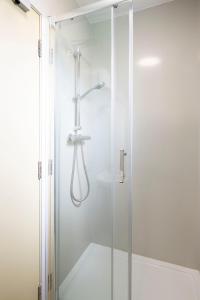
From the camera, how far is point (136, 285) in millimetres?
1629

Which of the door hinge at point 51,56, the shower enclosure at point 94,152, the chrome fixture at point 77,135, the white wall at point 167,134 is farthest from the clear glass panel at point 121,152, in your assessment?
the white wall at point 167,134

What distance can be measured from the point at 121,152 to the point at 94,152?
235 mm

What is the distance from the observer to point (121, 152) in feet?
4.39

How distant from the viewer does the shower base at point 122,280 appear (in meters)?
1.32

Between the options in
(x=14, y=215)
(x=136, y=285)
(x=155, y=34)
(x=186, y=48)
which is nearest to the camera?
(x=14, y=215)

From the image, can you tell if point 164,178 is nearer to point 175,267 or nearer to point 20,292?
point 175,267

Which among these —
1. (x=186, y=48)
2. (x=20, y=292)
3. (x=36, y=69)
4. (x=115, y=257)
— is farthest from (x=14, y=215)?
(x=186, y=48)

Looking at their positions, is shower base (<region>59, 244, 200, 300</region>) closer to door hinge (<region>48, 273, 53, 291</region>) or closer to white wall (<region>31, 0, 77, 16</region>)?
door hinge (<region>48, 273, 53, 291</region>)

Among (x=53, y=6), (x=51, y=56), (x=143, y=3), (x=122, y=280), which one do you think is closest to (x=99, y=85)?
(x=51, y=56)

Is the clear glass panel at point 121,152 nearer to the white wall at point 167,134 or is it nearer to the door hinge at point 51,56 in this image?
the door hinge at point 51,56

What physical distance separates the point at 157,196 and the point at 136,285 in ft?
2.72

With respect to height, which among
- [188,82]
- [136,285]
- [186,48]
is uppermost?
[186,48]

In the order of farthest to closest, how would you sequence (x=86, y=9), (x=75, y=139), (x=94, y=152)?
(x=75, y=139) < (x=94, y=152) < (x=86, y=9)

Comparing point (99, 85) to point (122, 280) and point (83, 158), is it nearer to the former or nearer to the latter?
point (83, 158)
